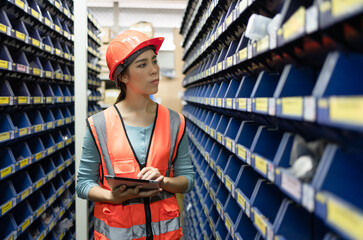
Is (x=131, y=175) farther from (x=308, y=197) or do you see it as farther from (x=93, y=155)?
(x=308, y=197)

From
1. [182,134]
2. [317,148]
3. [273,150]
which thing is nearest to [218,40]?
[182,134]

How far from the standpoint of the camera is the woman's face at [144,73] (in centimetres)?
197

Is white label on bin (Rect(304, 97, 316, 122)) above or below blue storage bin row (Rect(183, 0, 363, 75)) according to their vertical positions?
below

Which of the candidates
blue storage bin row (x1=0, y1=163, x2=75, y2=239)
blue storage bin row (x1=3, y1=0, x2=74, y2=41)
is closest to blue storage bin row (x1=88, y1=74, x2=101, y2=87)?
blue storage bin row (x1=3, y1=0, x2=74, y2=41)

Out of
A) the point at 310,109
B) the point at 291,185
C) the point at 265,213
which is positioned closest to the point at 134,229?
the point at 265,213

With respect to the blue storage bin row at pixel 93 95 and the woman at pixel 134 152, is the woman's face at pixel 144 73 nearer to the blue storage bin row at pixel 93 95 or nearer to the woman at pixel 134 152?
the woman at pixel 134 152

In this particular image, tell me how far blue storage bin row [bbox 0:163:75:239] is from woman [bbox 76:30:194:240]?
4.44 ft

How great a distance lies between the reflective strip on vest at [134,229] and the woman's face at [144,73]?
2.51 feet

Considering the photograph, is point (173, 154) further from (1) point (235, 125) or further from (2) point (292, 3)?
(2) point (292, 3)

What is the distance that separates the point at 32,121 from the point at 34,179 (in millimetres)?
638

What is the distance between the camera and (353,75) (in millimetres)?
1062

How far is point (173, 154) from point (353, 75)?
1197 millimetres

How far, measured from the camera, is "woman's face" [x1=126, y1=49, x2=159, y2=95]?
1.97 meters

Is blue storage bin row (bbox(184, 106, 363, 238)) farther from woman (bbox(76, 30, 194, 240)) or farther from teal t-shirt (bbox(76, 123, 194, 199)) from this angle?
teal t-shirt (bbox(76, 123, 194, 199))
